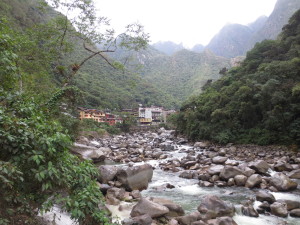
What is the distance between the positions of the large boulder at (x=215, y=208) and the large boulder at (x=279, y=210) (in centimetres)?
119

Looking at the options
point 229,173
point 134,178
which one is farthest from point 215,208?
point 229,173

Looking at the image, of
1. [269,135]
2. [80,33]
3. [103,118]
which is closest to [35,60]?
[80,33]

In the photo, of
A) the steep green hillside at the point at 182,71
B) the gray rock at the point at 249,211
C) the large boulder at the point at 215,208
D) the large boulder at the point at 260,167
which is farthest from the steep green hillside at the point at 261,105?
the steep green hillside at the point at 182,71

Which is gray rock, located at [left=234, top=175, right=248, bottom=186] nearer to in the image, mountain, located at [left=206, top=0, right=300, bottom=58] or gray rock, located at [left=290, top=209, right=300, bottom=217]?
gray rock, located at [left=290, top=209, right=300, bottom=217]

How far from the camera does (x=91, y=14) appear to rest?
8.58 meters

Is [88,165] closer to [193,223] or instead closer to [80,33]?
[193,223]

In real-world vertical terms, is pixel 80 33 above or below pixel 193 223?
above

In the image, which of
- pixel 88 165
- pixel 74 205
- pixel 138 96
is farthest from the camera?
pixel 138 96

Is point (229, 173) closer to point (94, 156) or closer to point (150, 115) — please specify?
point (94, 156)

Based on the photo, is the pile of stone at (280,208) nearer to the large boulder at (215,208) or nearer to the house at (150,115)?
the large boulder at (215,208)

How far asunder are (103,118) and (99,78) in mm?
23697

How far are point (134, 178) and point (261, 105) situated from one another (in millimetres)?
16812

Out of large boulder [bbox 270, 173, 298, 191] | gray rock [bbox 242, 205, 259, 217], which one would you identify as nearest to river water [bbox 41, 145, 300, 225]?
gray rock [bbox 242, 205, 259, 217]

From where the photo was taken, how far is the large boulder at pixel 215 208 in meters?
6.13
